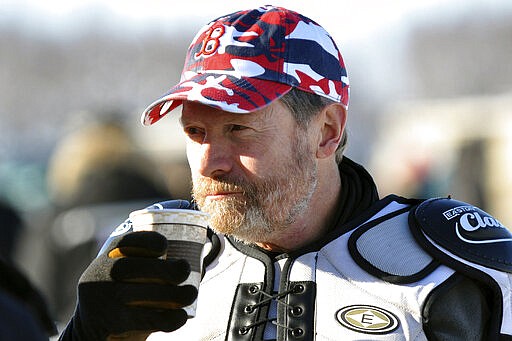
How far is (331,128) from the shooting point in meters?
4.20

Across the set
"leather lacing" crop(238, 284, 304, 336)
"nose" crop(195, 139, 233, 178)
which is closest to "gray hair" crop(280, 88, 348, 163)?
"nose" crop(195, 139, 233, 178)

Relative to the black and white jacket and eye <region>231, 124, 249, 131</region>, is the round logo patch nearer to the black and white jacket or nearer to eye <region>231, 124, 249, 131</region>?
the black and white jacket

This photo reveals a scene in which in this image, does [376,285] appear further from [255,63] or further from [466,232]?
[255,63]

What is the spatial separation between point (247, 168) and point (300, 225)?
31 cm

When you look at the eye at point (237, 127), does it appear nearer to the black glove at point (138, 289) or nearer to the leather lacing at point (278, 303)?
the leather lacing at point (278, 303)

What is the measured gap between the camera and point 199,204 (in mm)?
3955

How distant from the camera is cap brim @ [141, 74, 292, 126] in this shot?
3.86m

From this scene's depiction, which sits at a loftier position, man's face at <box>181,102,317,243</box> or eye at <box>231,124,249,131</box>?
eye at <box>231,124,249,131</box>

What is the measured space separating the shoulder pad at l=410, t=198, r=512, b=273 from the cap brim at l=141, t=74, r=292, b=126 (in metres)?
0.65

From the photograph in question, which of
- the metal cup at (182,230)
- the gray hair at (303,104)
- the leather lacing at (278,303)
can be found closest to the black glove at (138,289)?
the metal cup at (182,230)

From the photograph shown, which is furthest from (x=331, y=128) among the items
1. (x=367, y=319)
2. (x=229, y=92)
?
(x=367, y=319)

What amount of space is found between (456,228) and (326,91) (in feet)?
2.14

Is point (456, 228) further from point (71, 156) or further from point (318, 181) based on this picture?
point (71, 156)

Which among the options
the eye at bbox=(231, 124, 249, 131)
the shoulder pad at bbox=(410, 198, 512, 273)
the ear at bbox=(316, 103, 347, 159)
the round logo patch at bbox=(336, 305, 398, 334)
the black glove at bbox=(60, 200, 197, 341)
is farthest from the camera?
the ear at bbox=(316, 103, 347, 159)
